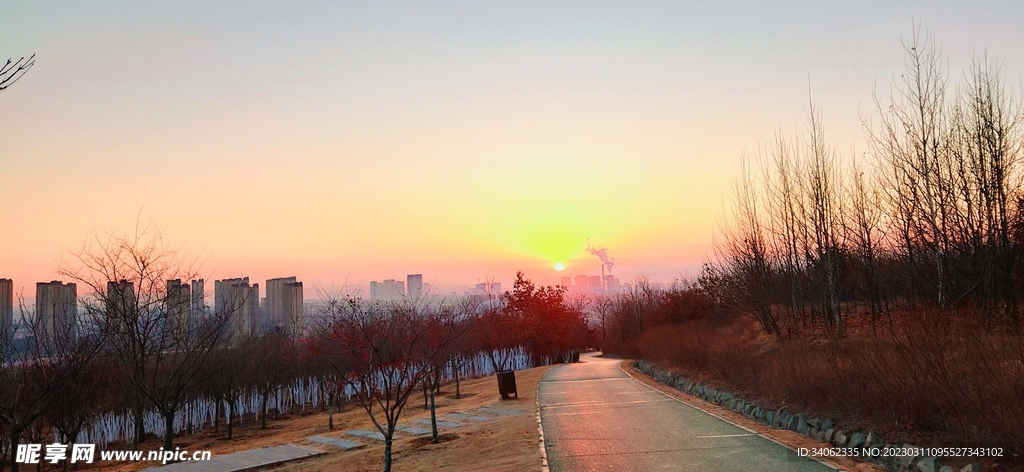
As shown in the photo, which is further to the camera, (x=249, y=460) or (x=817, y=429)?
(x=249, y=460)

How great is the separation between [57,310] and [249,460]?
9177 millimetres

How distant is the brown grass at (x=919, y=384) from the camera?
291 inches

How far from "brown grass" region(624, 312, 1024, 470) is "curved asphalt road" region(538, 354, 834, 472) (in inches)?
55.9

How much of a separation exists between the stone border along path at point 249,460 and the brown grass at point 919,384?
10803 millimetres

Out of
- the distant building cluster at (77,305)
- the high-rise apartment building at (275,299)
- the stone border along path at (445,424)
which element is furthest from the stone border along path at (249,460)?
the high-rise apartment building at (275,299)

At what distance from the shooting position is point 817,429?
10516 mm

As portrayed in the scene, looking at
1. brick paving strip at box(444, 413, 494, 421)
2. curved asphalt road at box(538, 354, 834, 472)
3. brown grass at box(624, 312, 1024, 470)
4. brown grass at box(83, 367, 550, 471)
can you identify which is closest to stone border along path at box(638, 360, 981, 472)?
brown grass at box(624, 312, 1024, 470)

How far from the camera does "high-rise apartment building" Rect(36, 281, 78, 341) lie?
15.6 meters

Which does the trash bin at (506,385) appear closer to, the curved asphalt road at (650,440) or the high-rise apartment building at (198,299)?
the curved asphalt road at (650,440)

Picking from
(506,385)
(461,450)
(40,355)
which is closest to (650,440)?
(461,450)

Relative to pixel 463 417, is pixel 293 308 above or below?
above

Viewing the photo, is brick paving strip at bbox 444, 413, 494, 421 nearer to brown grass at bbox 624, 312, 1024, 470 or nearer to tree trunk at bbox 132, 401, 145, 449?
brown grass at bbox 624, 312, 1024, 470

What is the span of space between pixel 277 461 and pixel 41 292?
1197 centimetres

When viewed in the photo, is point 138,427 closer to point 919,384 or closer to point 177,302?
point 177,302
